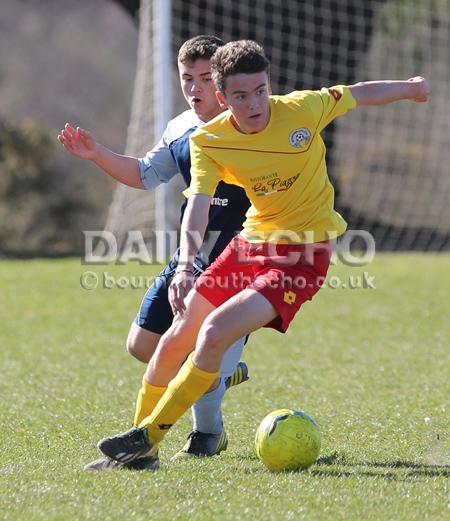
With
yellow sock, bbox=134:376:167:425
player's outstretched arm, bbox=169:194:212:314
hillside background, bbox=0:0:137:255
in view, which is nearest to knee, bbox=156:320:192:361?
yellow sock, bbox=134:376:167:425

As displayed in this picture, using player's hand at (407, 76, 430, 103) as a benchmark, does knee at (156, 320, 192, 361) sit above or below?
below

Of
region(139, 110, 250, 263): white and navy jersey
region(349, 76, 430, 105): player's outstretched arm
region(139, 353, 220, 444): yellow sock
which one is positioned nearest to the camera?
region(139, 353, 220, 444): yellow sock

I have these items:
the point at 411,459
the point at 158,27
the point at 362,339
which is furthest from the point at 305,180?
the point at 158,27

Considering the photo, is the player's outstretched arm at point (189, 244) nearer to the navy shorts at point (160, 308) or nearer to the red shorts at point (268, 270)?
the red shorts at point (268, 270)

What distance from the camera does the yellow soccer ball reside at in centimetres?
429

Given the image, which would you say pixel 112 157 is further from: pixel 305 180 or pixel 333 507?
pixel 333 507

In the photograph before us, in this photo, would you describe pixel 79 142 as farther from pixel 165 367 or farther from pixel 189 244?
pixel 165 367

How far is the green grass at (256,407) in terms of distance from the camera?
12.4 feet

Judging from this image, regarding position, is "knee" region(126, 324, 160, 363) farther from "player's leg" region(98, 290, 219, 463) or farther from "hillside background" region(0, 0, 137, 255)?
"hillside background" region(0, 0, 137, 255)

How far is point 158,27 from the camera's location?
1180cm

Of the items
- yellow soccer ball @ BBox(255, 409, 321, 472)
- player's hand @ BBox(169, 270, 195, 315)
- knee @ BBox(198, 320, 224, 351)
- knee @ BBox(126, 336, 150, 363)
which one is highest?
player's hand @ BBox(169, 270, 195, 315)

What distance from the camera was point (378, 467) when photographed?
441 cm

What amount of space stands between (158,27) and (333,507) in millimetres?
8998

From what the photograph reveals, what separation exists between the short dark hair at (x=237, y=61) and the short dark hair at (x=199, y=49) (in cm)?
43
